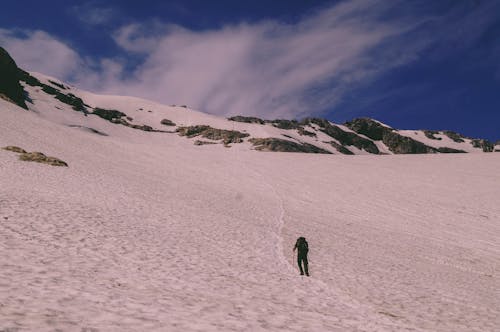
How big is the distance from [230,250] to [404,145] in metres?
130

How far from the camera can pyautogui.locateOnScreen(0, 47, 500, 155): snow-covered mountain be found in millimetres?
86562

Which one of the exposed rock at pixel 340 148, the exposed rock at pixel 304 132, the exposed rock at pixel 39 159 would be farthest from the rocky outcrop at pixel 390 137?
the exposed rock at pixel 39 159

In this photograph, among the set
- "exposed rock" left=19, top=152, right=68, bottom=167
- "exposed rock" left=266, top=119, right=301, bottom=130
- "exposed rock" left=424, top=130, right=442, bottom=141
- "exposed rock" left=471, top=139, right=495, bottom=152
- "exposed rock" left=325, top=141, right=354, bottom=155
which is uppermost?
"exposed rock" left=424, top=130, right=442, bottom=141

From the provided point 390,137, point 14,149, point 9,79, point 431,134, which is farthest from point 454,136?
point 14,149

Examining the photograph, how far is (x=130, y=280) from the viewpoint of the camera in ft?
32.1

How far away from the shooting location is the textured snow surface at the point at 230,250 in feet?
26.3

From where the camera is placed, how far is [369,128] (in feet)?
472

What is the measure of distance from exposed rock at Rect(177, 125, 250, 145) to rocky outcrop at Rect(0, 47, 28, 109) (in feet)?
138

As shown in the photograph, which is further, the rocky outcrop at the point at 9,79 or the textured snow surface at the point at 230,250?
the rocky outcrop at the point at 9,79

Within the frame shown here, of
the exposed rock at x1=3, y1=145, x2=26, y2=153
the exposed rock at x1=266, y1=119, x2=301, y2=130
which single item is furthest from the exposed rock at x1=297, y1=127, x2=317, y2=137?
the exposed rock at x1=3, y1=145, x2=26, y2=153

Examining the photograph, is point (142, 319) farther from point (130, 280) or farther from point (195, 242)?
point (195, 242)

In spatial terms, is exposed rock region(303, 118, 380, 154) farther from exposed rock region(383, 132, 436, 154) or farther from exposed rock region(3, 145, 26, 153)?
exposed rock region(3, 145, 26, 153)

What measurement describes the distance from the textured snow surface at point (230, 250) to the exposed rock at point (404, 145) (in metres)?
92.4

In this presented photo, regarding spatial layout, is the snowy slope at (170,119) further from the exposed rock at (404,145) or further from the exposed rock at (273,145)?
the exposed rock at (404,145)
